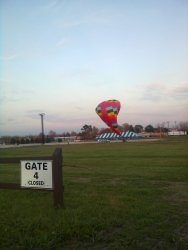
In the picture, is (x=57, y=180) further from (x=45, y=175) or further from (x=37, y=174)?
(x=37, y=174)

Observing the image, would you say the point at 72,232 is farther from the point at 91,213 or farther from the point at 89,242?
the point at 91,213

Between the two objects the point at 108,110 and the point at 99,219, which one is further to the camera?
the point at 108,110

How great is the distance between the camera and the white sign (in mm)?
7609

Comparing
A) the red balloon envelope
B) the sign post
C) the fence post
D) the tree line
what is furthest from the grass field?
the tree line

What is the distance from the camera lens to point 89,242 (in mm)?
5523

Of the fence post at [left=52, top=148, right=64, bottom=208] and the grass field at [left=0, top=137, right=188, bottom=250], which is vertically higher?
the fence post at [left=52, top=148, right=64, bottom=208]

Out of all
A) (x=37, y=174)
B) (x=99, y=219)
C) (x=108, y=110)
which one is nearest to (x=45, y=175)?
(x=37, y=174)

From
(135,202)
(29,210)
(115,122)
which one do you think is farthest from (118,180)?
(115,122)

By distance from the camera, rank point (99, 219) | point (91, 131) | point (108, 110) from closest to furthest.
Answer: point (99, 219), point (108, 110), point (91, 131)

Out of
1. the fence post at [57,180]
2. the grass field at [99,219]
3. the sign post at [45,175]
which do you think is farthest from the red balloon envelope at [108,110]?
the fence post at [57,180]

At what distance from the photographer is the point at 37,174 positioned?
7.71m

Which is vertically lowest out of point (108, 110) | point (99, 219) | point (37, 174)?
point (99, 219)

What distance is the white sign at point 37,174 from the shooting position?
7.61 m

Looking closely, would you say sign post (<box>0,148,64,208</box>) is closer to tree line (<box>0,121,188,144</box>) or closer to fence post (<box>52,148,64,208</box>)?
fence post (<box>52,148,64,208</box>)
